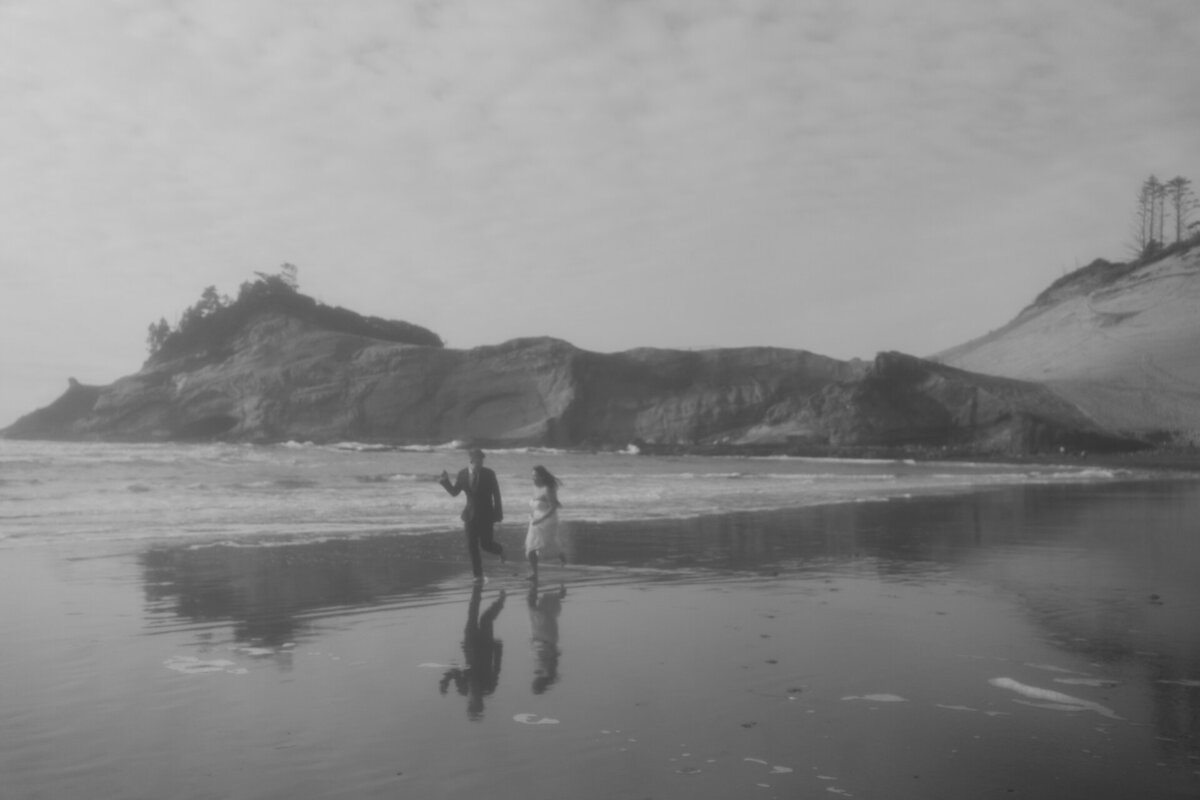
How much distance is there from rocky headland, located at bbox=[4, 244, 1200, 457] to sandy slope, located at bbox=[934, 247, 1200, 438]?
0.64 ft

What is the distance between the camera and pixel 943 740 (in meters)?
5.35

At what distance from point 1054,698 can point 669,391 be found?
201ft

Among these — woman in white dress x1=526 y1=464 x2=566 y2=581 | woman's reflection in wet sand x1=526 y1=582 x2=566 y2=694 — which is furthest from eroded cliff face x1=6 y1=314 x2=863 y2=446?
woman's reflection in wet sand x1=526 y1=582 x2=566 y2=694

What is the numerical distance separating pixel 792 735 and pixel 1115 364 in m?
70.5

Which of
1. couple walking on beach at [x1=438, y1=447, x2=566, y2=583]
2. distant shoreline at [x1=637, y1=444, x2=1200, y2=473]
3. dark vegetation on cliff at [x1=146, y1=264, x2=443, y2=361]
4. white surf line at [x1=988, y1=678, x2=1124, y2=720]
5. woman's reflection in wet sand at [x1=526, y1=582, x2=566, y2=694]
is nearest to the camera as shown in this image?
white surf line at [x1=988, y1=678, x2=1124, y2=720]

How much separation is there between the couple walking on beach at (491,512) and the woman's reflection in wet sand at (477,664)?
2.21 metres

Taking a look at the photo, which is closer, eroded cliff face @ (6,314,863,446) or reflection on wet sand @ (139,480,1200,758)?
reflection on wet sand @ (139,480,1200,758)

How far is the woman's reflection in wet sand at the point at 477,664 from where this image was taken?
634 centimetres

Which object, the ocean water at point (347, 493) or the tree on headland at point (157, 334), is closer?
the ocean water at point (347, 493)

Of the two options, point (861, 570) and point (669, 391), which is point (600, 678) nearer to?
point (861, 570)

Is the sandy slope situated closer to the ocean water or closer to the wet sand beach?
the ocean water

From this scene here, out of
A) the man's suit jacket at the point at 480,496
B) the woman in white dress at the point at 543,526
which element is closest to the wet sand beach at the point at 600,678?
the woman in white dress at the point at 543,526

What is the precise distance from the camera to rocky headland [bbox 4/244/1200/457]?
5556 centimetres

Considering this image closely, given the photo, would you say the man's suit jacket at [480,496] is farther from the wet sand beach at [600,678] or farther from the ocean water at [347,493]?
the ocean water at [347,493]
